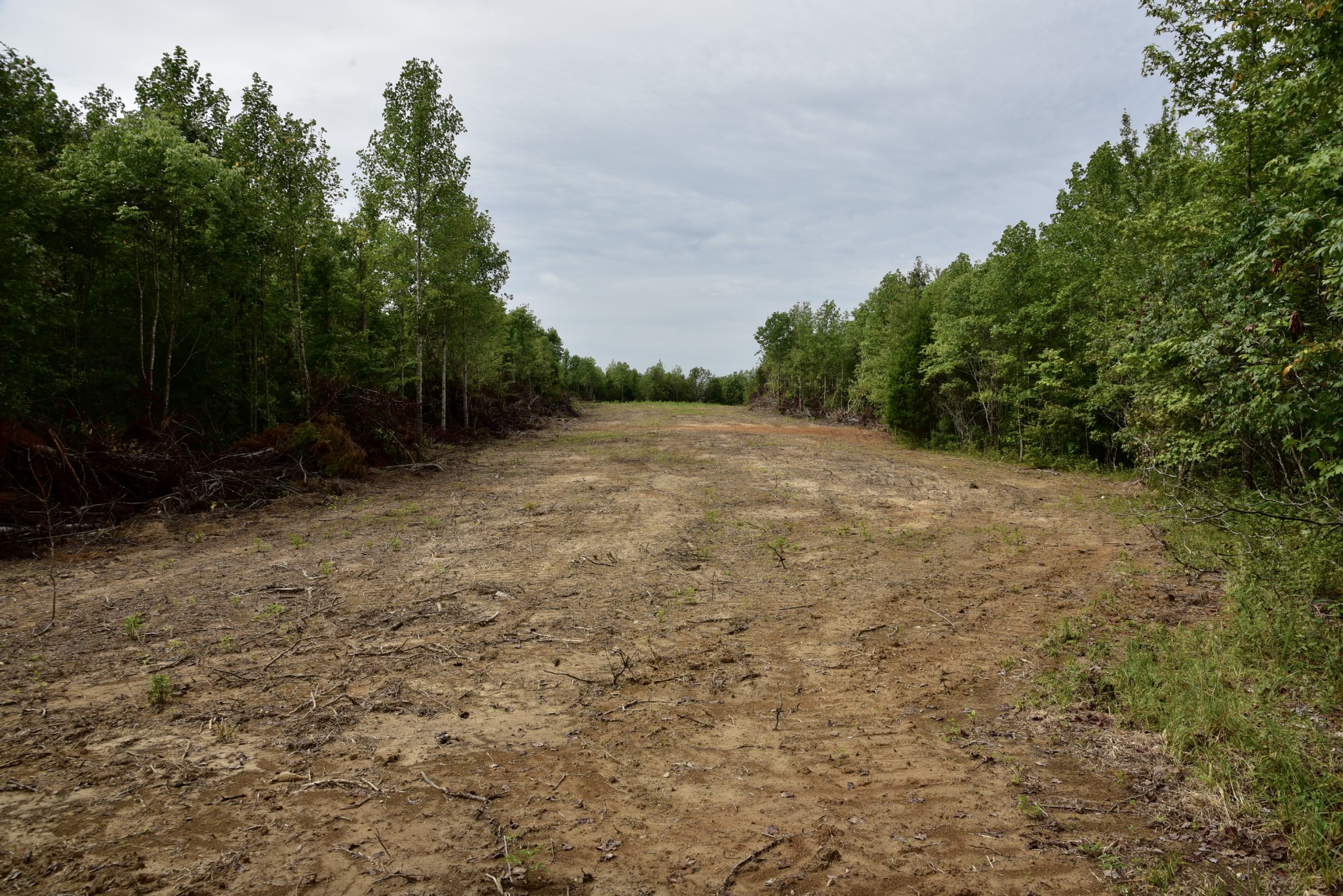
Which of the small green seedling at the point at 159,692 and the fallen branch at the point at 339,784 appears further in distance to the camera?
the small green seedling at the point at 159,692

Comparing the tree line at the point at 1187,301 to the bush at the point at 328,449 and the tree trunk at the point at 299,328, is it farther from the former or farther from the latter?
the tree trunk at the point at 299,328

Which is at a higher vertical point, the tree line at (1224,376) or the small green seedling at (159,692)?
the tree line at (1224,376)

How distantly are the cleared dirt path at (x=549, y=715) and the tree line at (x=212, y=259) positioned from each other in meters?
5.45

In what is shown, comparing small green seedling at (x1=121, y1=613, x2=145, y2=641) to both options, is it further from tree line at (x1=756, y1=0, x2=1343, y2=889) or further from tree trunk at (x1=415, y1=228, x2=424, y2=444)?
tree trunk at (x1=415, y1=228, x2=424, y2=444)

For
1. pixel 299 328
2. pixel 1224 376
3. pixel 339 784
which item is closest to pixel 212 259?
pixel 299 328

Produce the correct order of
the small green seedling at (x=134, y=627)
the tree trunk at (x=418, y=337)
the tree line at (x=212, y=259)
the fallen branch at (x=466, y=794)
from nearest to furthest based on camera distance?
the fallen branch at (x=466, y=794) → the small green seedling at (x=134, y=627) → the tree line at (x=212, y=259) → the tree trunk at (x=418, y=337)

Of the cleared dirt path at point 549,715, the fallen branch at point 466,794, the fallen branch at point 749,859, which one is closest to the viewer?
the fallen branch at point 749,859

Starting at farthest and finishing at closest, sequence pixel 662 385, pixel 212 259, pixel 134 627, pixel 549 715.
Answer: pixel 662 385, pixel 212 259, pixel 134 627, pixel 549 715

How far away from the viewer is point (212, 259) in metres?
13.1

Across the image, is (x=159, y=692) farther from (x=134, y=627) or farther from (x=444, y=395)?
(x=444, y=395)

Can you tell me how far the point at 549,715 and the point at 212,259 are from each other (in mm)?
13867

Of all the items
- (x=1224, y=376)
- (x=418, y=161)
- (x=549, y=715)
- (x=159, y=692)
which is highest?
(x=418, y=161)

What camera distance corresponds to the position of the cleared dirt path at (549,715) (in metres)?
2.99

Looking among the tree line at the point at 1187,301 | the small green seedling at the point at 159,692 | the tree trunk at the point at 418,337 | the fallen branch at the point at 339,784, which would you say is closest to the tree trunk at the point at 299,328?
the tree trunk at the point at 418,337
